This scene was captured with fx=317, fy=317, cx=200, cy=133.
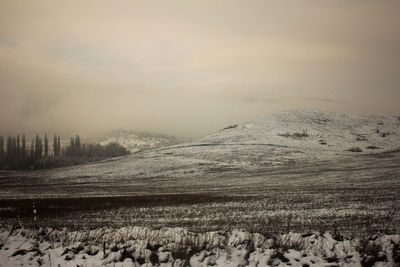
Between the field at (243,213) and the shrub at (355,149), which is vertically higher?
the shrub at (355,149)

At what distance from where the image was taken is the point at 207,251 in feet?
48.5

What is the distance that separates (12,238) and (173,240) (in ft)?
30.4

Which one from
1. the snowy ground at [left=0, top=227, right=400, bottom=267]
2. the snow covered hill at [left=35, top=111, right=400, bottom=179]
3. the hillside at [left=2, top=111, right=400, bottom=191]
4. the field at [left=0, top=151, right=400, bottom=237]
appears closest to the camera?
the snowy ground at [left=0, top=227, right=400, bottom=267]

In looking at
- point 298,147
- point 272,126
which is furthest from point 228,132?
point 298,147

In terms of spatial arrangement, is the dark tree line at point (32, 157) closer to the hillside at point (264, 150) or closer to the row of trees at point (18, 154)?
the row of trees at point (18, 154)

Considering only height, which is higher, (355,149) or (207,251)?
(355,149)

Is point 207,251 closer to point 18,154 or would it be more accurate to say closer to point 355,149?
point 355,149

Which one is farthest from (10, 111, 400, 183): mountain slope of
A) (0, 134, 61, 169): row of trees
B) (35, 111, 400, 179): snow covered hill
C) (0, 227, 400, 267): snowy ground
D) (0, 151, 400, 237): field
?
(0, 134, 61, 169): row of trees

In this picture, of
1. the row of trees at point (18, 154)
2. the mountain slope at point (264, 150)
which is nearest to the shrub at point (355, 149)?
the mountain slope at point (264, 150)

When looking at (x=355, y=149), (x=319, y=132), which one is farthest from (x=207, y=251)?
(x=319, y=132)

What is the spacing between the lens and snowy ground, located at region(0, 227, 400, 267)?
44.5ft

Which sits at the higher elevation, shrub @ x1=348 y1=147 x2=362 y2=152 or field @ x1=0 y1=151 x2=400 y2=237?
shrub @ x1=348 y1=147 x2=362 y2=152

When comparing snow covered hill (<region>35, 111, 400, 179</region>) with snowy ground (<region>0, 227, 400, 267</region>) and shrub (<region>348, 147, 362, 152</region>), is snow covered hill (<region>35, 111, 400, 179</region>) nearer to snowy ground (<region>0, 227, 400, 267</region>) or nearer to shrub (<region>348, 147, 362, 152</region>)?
shrub (<region>348, 147, 362, 152</region>)

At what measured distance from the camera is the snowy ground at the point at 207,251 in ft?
44.5
